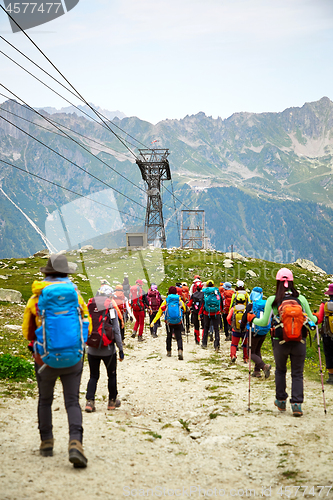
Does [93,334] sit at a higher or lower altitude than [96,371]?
higher

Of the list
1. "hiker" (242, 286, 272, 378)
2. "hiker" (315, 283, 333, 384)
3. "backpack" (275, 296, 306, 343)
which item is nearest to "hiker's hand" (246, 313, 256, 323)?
"hiker" (242, 286, 272, 378)

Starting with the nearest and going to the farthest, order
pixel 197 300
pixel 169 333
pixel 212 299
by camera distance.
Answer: pixel 169 333 → pixel 212 299 → pixel 197 300

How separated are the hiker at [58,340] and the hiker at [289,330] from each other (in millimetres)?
3975

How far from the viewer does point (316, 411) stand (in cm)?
Result: 835

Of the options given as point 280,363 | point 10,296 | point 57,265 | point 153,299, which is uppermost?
point 57,265

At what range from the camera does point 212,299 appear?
16.3 meters

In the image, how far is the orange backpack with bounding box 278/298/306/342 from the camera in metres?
7.80

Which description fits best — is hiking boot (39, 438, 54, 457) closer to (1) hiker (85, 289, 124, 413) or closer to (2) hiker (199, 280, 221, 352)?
(1) hiker (85, 289, 124, 413)

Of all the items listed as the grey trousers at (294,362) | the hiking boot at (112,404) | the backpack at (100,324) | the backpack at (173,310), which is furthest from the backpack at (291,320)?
the backpack at (173,310)

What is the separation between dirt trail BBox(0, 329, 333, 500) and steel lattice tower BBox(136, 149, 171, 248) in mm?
46813

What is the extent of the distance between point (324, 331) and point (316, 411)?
9.06 feet

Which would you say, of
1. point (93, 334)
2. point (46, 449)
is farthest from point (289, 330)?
point (46, 449)

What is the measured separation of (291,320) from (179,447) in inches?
124

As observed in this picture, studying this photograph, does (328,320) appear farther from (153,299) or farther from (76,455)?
(153,299)
